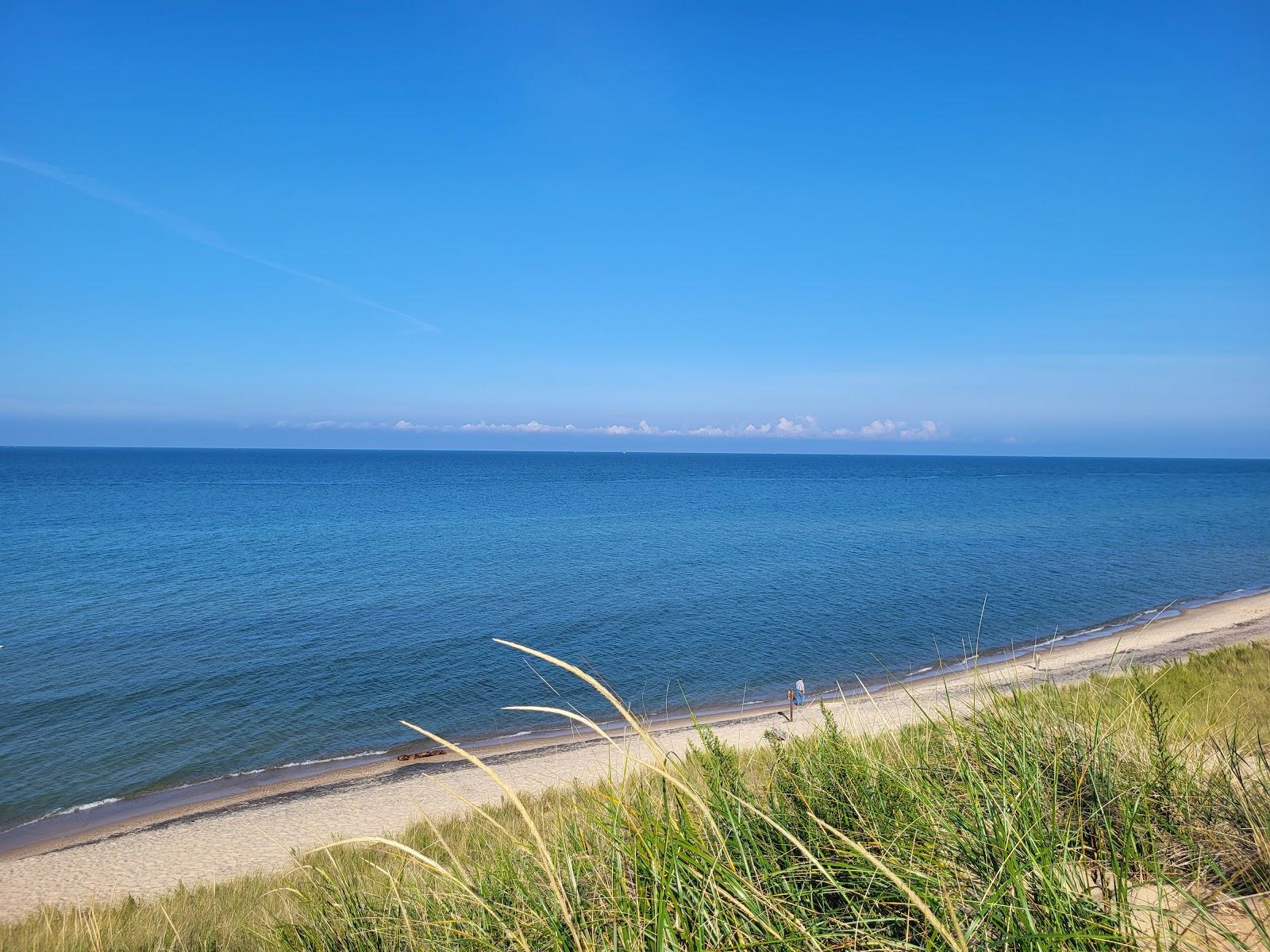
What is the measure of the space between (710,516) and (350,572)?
45471 millimetres

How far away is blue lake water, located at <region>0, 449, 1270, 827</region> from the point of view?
19500 mm

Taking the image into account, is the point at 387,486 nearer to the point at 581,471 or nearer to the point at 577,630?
the point at 581,471

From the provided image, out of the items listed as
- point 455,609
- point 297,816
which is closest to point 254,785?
point 297,816

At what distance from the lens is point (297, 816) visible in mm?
14680

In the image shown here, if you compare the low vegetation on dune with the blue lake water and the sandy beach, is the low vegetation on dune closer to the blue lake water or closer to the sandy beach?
the blue lake water

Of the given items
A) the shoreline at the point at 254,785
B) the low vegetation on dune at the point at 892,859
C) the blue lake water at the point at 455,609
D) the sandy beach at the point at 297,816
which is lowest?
the shoreline at the point at 254,785

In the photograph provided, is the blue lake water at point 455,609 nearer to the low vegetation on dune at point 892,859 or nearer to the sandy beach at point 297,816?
the sandy beach at point 297,816

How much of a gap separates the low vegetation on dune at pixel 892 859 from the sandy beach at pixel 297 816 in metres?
6.14

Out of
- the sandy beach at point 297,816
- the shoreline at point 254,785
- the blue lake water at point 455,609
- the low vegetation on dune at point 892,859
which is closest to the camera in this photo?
the low vegetation on dune at point 892,859

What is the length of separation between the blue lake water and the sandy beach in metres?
1.91

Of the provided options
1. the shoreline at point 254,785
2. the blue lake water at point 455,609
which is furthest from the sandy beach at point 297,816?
the blue lake water at point 455,609

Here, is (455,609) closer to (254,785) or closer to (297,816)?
(254,785)

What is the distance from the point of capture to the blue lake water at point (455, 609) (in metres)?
19.5

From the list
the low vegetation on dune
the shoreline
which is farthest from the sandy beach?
the low vegetation on dune
